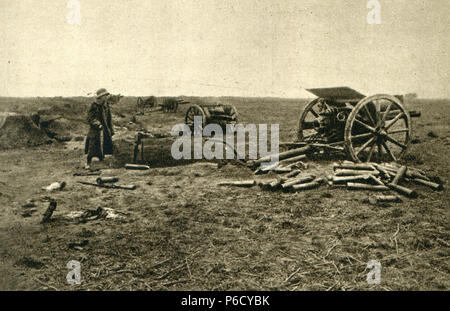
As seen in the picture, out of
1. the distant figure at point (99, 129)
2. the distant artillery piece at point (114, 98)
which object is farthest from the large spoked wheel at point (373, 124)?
the distant artillery piece at point (114, 98)

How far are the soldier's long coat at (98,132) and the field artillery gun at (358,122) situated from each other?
18.4ft

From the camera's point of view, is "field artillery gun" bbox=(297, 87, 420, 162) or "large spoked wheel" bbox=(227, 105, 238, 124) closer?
"field artillery gun" bbox=(297, 87, 420, 162)

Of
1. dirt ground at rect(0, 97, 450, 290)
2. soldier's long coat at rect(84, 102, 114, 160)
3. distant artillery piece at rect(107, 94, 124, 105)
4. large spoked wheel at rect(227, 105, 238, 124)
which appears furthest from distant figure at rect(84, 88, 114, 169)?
distant artillery piece at rect(107, 94, 124, 105)

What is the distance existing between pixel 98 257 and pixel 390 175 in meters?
5.49

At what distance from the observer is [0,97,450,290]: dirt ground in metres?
3.55

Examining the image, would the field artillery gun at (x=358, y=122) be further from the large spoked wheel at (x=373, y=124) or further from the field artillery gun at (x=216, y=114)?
the field artillery gun at (x=216, y=114)

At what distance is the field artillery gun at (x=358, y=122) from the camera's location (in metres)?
7.16

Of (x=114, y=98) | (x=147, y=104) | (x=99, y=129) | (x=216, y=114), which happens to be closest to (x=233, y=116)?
(x=216, y=114)

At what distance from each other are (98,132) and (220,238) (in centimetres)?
600

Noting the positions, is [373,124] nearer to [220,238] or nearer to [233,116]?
[220,238]

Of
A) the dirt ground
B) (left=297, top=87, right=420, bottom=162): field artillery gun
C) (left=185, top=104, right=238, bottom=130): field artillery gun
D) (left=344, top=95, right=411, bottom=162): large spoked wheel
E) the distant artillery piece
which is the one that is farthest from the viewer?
the distant artillery piece

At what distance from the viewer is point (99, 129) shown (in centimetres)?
900

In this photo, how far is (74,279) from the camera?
360 cm

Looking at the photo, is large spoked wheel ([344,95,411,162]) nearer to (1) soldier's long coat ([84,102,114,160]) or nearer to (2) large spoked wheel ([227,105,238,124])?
(2) large spoked wheel ([227,105,238,124])
